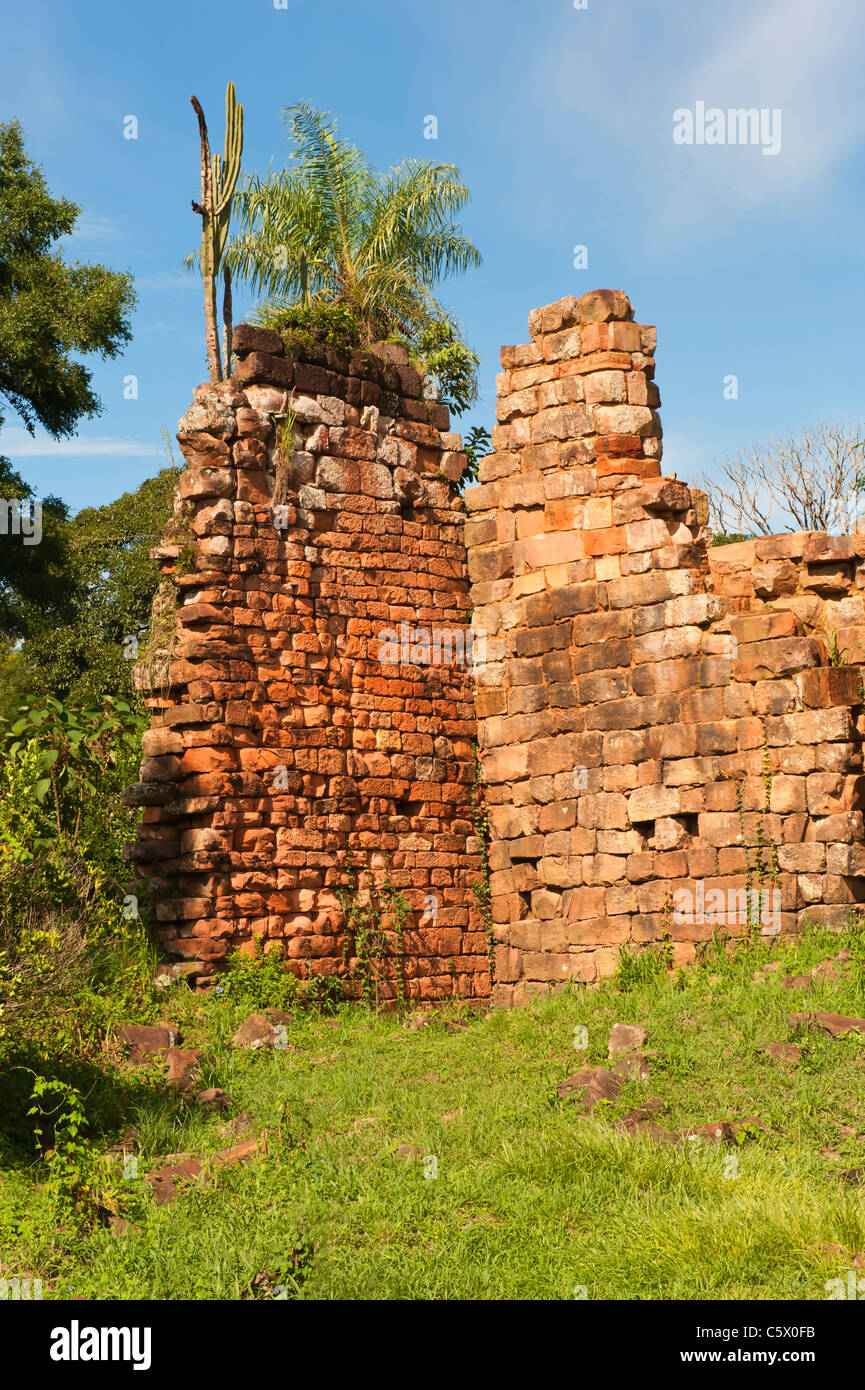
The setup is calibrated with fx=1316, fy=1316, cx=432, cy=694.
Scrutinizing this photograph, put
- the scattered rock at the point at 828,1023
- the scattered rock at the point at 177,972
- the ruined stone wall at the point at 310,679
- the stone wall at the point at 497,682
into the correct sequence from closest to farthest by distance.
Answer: the scattered rock at the point at 828,1023
the scattered rock at the point at 177,972
the stone wall at the point at 497,682
the ruined stone wall at the point at 310,679

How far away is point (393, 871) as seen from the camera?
10391 millimetres

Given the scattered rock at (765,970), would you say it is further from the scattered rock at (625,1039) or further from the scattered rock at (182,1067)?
the scattered rock at (182,1067)

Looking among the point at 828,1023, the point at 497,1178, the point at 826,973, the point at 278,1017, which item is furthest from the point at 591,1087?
the point at 278,1017

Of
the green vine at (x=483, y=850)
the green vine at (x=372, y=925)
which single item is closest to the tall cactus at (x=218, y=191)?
the green vine at (x=483, y=850)

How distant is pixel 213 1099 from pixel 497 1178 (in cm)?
190

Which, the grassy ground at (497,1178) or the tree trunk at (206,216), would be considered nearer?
the grassy ground at (497,1178)

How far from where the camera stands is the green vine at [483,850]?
35.5 feet

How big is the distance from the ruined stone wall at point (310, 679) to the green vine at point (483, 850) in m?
0.08

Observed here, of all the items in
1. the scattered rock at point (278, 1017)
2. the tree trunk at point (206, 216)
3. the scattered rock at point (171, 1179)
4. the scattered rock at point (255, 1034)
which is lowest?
the scattered rock at point (171, 1179)

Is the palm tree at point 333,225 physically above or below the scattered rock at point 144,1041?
above

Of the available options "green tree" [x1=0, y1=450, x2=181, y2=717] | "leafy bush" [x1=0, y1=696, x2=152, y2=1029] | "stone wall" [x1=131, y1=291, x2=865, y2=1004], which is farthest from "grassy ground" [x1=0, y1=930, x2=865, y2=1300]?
"green tree" [x1=0, y1=450, x2=181, y2=717]

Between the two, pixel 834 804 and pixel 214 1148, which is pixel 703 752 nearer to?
pixel 834 804
